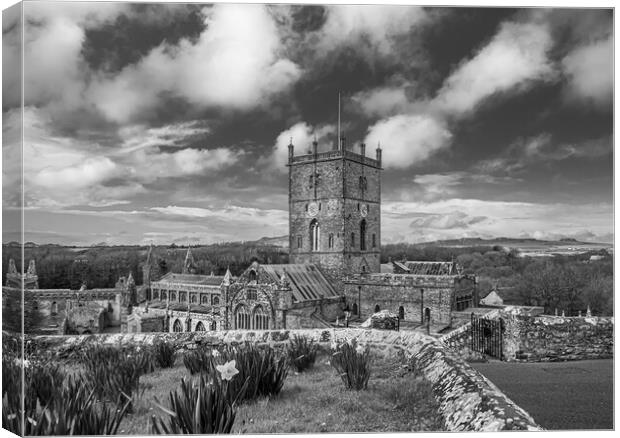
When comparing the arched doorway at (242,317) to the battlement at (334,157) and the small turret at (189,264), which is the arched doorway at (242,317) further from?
the small turret at (189,264)

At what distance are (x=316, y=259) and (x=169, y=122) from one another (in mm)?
17847

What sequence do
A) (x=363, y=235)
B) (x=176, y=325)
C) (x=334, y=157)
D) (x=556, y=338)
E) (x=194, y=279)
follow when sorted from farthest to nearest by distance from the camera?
1. (x=194, y=279)
2. (x=176, y=325)
3. (x=363, y=235)
4. (x=334, y=157)
5. (x=556, y=338)

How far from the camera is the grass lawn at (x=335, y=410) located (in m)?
4.80

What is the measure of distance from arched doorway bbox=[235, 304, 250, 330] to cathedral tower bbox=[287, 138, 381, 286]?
4723 mm

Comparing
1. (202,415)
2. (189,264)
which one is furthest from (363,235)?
(202,415)

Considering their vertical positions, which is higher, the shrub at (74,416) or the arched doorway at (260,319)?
the shrub at (74,416)

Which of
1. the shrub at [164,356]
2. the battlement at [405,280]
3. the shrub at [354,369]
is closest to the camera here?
the shrub at [354,369]

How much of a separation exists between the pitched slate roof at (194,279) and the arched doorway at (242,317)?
41.0 ft

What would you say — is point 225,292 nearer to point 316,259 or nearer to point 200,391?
point 316,259

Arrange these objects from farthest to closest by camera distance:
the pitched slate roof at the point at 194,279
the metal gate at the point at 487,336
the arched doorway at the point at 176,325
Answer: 1. the pitched slate roof at the point at 194,279
2. the arched doorway at the point at 176,325
3. the metal gate at the point at 487,336

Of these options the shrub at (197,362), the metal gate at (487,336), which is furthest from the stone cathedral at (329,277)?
the shrub at (197,362)

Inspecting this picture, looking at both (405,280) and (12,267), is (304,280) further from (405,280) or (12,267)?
(12,267)

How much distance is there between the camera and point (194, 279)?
3950cm

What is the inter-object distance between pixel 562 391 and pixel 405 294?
17920 millimetres
